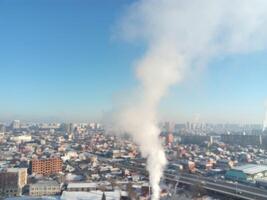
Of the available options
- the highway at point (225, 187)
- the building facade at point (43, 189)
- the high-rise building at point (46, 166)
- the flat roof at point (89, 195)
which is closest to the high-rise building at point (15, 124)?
the high-rise building at point (46, 166)

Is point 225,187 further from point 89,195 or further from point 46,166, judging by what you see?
point 46,166

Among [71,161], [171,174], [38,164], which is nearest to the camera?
[171,174]

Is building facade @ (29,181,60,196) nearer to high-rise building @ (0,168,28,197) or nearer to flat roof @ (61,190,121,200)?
high-rise building @ (0,168,28,197)

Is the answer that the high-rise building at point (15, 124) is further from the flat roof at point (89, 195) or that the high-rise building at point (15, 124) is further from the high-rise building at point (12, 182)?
the flat roof at point (89, 195)

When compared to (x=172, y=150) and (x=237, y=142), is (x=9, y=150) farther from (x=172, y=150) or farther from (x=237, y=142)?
(x=237, y=142)

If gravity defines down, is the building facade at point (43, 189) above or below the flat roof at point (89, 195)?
below

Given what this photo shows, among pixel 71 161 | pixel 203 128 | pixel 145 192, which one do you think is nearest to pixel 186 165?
pixel 71 161

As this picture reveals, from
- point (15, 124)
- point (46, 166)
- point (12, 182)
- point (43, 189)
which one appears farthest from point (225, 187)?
point (15, 124)
